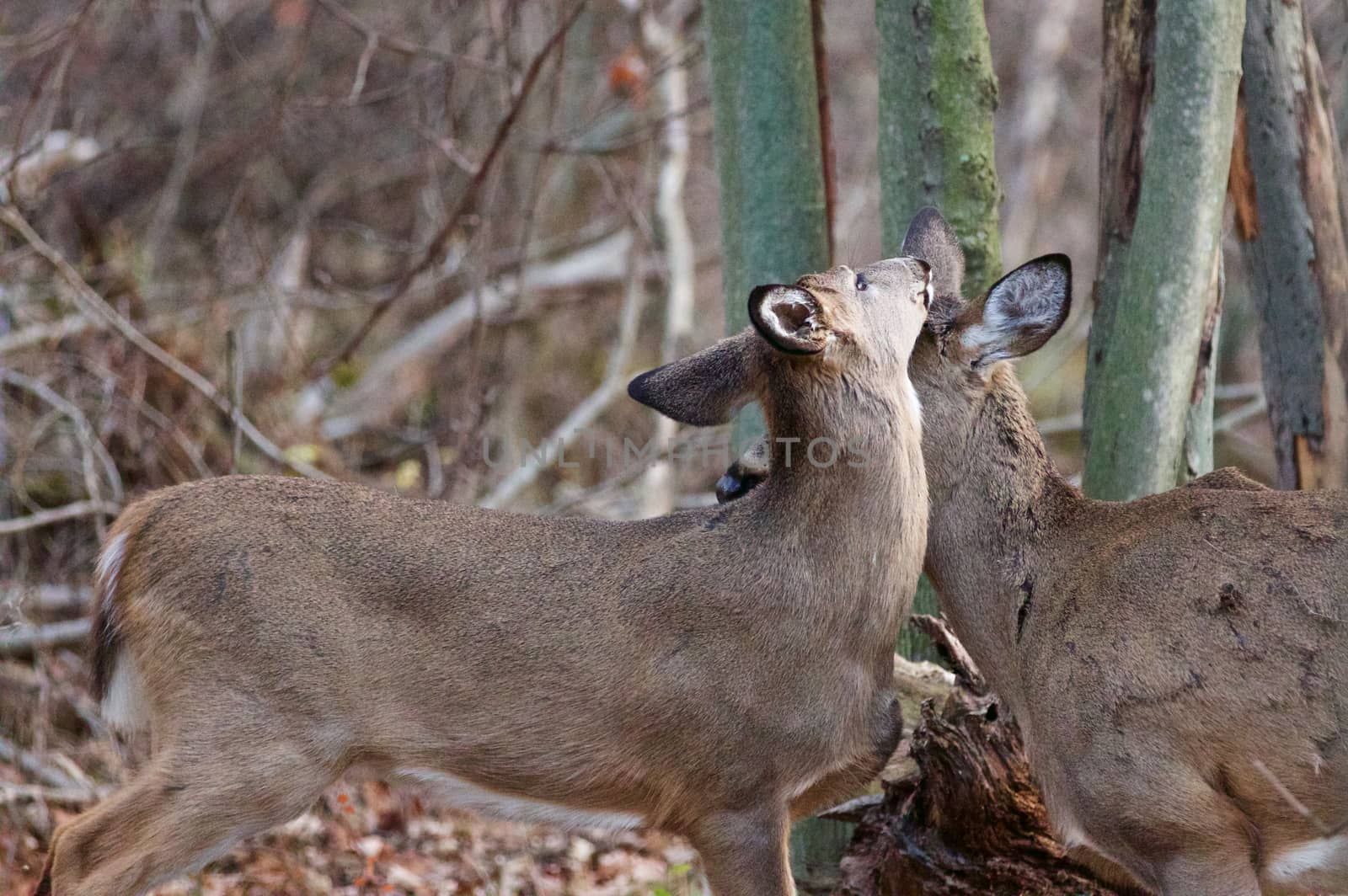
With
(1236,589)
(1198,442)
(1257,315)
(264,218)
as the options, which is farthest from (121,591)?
(264,218)

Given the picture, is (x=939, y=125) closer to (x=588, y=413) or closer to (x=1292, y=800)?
(x=1292, y=800)

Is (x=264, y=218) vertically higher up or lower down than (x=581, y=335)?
higher up

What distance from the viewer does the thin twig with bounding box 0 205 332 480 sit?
7879 mm

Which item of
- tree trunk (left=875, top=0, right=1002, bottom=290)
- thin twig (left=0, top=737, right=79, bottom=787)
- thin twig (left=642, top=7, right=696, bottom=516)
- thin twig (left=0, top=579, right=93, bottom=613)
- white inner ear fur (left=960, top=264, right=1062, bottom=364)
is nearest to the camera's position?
white inner ear fur (left=960, top=264, right=1062, bottom=364)

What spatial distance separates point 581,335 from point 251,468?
502 centimetres

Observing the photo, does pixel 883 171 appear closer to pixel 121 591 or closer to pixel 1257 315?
pixel 1257 315

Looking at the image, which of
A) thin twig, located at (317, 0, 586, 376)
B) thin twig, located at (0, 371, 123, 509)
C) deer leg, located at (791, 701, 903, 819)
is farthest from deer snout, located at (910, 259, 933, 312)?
thin twig, located at (0, 371, 123, 509)

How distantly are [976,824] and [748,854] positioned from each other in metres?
0.85

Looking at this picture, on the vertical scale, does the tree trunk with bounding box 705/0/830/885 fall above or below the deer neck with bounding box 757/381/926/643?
above

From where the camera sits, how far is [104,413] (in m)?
9.09

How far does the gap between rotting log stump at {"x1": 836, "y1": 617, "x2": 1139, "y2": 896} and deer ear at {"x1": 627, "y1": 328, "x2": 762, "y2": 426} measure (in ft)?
4.19

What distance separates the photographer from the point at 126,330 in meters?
8.41

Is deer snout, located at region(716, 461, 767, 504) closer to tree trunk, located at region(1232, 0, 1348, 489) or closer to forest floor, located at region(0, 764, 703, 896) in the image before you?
forest floor, located at region(0, 764, 703, 896)

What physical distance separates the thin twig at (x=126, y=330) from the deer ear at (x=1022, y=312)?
4.18 metres
